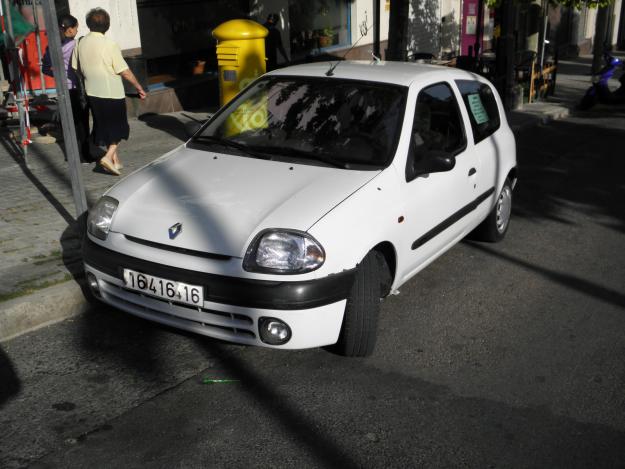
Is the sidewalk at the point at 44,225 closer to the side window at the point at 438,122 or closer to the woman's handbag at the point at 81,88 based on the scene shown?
the woman's handbag at the point at 81,88

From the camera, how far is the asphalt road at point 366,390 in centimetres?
350

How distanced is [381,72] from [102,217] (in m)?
2.19

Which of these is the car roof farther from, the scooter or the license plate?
the scooter

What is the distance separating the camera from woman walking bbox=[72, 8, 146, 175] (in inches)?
298

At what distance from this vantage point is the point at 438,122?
209 inches

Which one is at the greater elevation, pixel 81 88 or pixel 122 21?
pixel 122 21

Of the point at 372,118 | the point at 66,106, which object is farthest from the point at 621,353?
the point at 66,106

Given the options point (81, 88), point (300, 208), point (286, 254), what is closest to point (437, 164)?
point (300, 208)

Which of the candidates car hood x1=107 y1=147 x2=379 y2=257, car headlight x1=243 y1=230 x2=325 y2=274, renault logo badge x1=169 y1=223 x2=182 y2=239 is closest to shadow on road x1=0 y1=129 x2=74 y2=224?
car hood x1=107 y1=147 x2=379 y2=257

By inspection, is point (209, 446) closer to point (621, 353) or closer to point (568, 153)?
point (621, 353)

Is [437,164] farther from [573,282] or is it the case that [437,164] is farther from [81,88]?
[81,88]

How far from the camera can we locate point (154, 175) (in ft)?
15.6

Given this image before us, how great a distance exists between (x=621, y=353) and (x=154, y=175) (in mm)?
3090

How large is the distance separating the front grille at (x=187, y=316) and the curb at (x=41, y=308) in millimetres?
742
